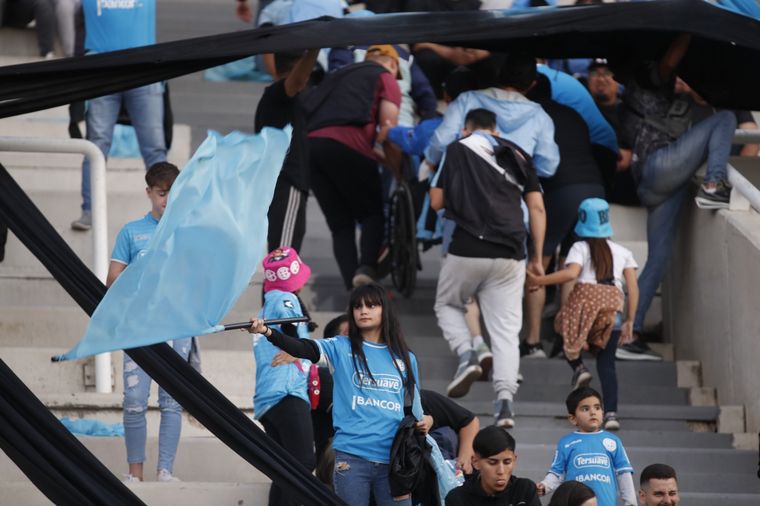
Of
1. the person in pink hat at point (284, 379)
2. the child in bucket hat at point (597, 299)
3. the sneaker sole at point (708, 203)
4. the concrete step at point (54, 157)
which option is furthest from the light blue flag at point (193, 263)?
the concrete step at point (54, 157)

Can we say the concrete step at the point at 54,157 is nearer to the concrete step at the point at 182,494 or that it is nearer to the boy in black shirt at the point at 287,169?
the boy in black shirt at the point at 287,169

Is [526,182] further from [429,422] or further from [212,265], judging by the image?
[212,265]

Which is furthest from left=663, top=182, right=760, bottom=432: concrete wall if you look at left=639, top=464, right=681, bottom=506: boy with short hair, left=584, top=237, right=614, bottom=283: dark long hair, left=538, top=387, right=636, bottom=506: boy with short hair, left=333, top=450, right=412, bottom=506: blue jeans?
left=333, top=450, right=412, bottom=506: blue jeans

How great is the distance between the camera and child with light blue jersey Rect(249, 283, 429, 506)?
794 centimetres

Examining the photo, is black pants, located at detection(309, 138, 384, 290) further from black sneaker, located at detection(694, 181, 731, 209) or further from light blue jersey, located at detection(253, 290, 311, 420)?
light blue jersey, located at detection(253, 290, 311, 420)

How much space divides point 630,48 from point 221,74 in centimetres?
765

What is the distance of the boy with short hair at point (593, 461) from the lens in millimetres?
8429

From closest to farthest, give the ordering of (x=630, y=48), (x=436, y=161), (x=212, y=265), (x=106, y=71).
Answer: (x=212, y=265), (x=106, y=71), (x=630, y=48), (x=436, y=161)

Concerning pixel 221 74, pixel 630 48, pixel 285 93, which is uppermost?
pixel 630 48

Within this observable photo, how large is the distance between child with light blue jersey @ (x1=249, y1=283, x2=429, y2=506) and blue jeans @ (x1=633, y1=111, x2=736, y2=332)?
3717mm

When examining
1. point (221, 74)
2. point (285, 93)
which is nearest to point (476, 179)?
point (285, 93)

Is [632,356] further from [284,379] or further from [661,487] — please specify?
[284,379]

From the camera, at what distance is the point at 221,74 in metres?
16.3

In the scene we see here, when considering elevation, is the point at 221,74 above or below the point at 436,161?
below
